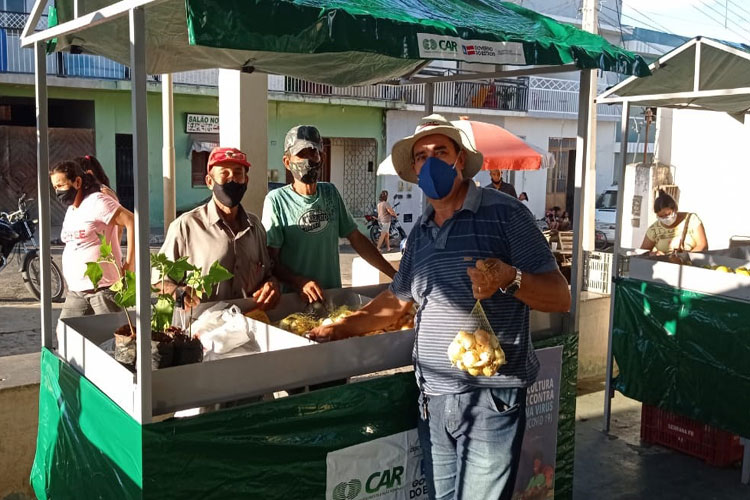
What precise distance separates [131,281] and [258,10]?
113 cm

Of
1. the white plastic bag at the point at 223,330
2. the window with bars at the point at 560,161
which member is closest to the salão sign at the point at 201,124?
the window with bars at the point at 560,161

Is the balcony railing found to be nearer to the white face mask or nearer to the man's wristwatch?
the white face mask

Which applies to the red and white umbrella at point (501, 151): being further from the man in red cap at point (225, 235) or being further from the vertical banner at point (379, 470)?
the vertical banner at point (379, 470)

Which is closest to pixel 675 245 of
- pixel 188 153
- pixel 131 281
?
pixel 131 281

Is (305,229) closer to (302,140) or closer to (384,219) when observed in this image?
(302,140)

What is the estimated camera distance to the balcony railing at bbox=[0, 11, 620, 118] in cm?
1720

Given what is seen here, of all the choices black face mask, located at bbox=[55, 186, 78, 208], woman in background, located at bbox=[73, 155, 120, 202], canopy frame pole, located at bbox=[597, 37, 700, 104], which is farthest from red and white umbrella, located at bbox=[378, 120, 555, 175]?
black face mask, located at bbox=[55, 186, 78, 208]

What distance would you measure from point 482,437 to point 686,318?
303 cm

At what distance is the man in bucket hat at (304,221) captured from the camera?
4023mm

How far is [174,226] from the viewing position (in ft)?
12.3

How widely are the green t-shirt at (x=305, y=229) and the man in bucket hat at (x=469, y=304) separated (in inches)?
50.6

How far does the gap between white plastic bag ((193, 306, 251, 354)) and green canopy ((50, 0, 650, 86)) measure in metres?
1.19

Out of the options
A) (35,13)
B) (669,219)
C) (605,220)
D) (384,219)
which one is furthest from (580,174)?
(605,220)

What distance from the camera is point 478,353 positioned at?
8.66ft
